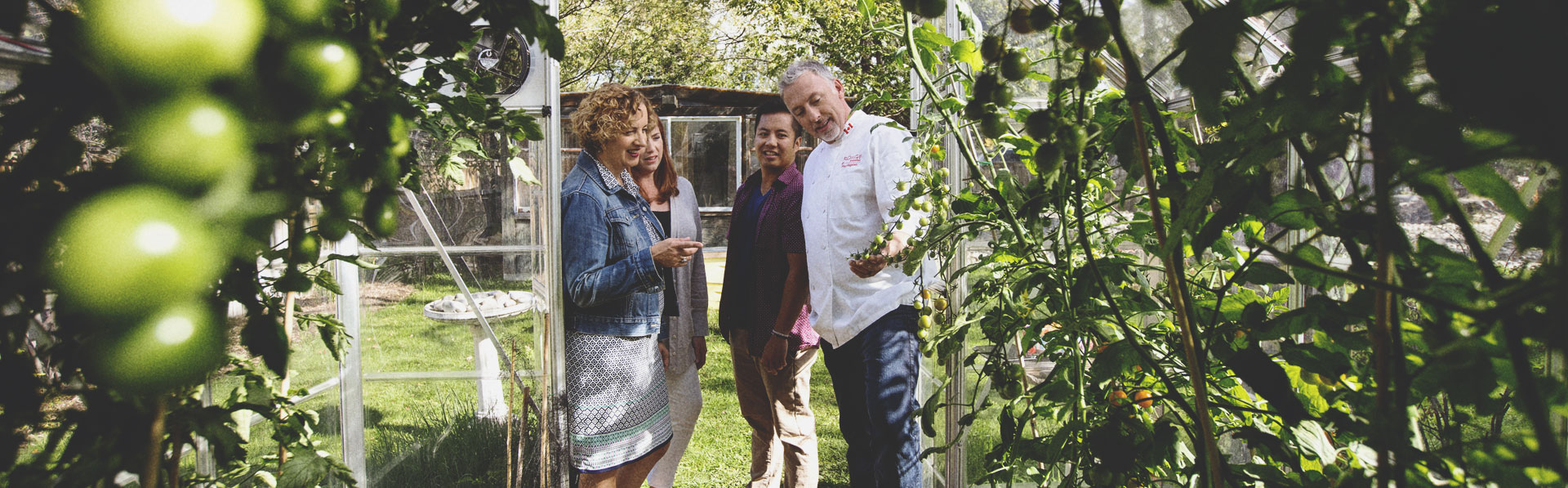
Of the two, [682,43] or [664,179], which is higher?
[682,43]

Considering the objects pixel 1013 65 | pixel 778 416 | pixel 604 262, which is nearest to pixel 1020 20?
pixel 1013 65

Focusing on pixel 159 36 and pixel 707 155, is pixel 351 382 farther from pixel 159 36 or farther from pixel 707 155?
pixel 707 155

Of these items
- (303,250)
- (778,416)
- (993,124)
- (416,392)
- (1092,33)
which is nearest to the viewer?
(303,250)

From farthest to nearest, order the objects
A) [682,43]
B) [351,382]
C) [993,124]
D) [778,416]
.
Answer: [682,43] < [778,416] < [351,382] < [993,124]

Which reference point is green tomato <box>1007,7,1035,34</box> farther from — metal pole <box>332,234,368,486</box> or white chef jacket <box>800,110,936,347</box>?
metal pole <box>332,234,368,486</box>

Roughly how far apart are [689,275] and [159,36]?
3.41 m

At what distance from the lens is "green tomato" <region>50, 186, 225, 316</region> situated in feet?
0.64

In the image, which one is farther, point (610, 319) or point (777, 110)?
point (777, 110)

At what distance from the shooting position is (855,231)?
2.98 metres

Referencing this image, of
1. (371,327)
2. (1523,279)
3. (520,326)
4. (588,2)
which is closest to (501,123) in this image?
(1523,279)

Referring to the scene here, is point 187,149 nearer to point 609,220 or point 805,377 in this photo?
point 609,220

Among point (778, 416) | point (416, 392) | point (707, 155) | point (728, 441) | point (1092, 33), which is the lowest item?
point (728, 441)

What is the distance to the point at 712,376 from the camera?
6.50m

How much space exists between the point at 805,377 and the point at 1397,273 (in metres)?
3.04
